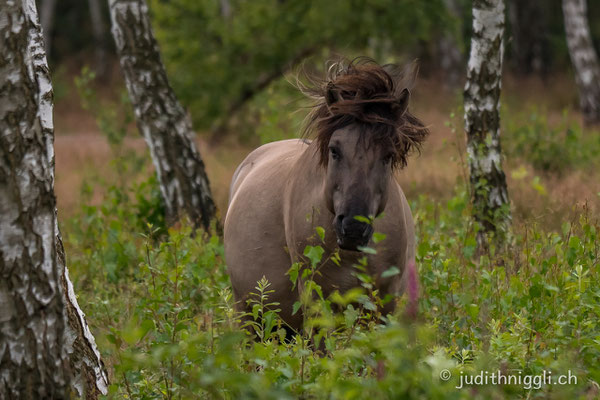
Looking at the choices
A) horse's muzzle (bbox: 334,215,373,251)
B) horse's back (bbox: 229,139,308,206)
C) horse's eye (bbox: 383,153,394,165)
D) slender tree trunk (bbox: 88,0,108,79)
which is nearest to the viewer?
horse's muzzle (bbox: 334,215,373,251)

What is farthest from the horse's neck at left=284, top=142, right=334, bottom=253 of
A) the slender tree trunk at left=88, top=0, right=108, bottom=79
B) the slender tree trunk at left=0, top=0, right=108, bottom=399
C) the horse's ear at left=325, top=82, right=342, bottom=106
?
the slender tree trunk at left=88, top=0, right=108, bottom=79

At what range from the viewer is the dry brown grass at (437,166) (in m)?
7.52

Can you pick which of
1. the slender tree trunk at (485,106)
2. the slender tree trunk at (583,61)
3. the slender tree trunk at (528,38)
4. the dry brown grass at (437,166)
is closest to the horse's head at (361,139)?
the dry brown grass at (437,166)

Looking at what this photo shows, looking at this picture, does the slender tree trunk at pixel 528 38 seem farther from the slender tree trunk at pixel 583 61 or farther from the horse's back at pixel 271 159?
the horse's back at pixel 271 159

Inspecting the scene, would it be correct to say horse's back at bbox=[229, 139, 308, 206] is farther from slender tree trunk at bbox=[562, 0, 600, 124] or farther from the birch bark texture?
slender tree trunk at bbox=[562, 0, 600, 124]

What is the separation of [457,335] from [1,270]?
→ 2465mm

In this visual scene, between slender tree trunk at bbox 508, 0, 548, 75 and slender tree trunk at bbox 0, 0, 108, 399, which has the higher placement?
slender tree trunk at bbox 508, 0, 548, 75

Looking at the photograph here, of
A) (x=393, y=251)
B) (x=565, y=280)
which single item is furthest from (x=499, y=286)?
(x=393, y=251)

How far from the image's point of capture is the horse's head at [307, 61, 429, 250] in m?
Answer: 3.93

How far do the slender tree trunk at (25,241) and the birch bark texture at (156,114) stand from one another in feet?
15.2

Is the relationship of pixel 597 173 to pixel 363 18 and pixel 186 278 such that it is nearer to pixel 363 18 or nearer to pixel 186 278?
pixel 186 278

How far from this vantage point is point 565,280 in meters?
4.24

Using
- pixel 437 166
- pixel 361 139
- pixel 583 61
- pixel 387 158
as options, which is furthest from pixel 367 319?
pixel 583 61

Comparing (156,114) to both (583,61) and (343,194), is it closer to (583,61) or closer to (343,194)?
(343,194)
